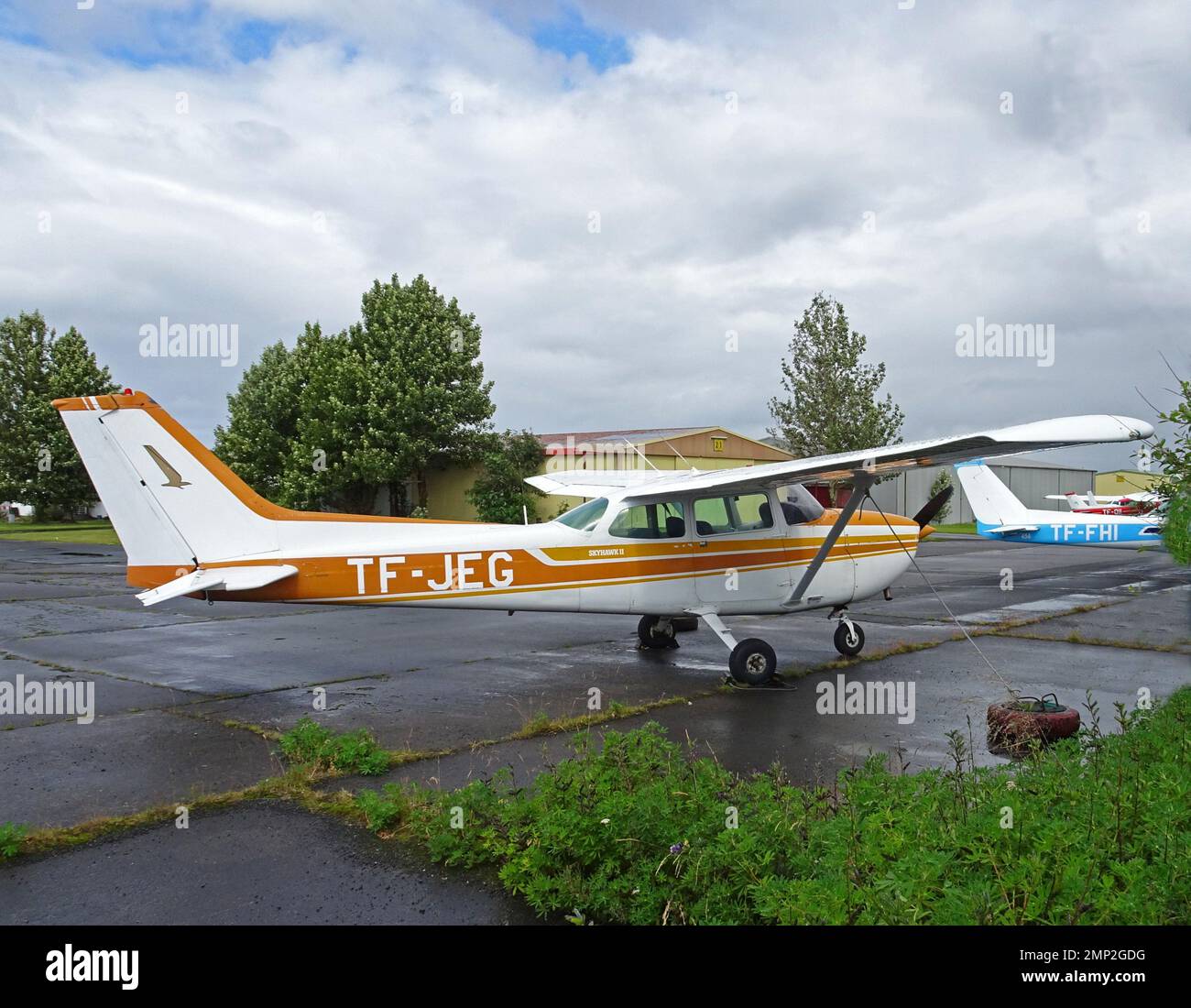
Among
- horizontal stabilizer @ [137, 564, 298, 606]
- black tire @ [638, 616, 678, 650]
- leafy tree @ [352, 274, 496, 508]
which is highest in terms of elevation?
leafy tree @ [352, 274, 496, 508]

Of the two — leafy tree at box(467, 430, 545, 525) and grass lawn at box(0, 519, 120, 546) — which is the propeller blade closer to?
leafy tree at box(467, 430, 545, 525)

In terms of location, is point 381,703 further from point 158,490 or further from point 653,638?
point 653,638

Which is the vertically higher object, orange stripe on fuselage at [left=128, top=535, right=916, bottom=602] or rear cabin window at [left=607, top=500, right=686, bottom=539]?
rear cabin window at [left=607, top=500, right=686, bottom=539]

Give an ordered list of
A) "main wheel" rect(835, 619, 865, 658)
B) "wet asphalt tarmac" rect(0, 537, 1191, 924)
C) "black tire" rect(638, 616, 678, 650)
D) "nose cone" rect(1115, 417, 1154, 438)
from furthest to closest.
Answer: "black tire" rect(638, 616, 678, 650), "main wheel" rect(835, 619, 865, 658), "nose cone" rect(1115, 417, 1154, 438), "wet asphalt tarmac" rect(0, 537, 1191, 924)

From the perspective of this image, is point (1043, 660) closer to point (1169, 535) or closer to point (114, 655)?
point (1169, 535)

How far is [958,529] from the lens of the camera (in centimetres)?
4981

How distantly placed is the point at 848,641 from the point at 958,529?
43.1 meters

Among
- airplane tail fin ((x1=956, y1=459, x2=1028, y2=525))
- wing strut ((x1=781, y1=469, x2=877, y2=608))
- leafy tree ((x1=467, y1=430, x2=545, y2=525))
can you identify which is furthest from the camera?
leafy tree ((x1=467, y1=430, x2=545, y2=525))

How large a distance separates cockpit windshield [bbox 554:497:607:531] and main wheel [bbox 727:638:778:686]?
7.03 feet

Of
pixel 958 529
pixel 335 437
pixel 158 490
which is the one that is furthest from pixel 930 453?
pixel 958 529

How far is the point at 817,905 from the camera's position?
10.6ft

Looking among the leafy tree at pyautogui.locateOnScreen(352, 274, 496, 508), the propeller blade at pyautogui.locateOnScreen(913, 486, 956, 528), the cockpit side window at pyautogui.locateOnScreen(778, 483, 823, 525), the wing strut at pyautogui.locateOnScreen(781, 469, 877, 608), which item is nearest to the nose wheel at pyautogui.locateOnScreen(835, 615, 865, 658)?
the wing strut at pyautogui.locateOnScreen(781, 469, 877, 608)

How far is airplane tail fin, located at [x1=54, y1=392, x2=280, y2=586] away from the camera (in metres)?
8.20
